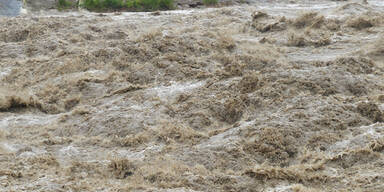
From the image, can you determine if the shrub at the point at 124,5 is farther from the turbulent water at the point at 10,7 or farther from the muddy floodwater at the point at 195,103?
the muddy floodwater at the point at 195,103

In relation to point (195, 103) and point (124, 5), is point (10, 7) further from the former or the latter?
point (195, 103)

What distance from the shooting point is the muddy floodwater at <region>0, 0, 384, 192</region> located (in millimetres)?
6309

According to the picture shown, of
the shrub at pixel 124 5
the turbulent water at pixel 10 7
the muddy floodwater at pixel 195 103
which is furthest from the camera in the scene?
the shrub at pixel 124 5

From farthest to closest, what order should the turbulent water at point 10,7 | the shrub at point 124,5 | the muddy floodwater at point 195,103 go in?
the shrub at point 124,5, the turbulent water at point 10,7, the muddy floodwater at point 195,103

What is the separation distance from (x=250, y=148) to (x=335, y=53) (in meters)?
4.56

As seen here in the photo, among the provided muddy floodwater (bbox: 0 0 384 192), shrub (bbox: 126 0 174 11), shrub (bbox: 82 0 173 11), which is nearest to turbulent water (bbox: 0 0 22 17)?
muddy floodwater (bbox: 0 0 384 192)

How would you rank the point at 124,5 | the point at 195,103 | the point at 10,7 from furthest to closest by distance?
the point at 124,5 < the point at 10,7 < the point at 195,103

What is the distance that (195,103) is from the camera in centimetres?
852

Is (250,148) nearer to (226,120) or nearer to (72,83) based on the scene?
(226,120)

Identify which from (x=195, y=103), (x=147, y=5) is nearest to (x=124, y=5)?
(x=147, y=5)

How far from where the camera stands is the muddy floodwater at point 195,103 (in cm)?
631

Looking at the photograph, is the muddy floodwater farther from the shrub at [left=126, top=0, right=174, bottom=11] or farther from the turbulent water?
the shrub at [left=126, top=0, right=174, bottom=11]

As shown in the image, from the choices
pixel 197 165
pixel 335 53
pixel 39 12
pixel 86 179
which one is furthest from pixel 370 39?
pixel 39 12

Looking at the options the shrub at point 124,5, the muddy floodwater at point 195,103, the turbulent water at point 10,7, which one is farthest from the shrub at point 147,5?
the turbulent water at point 10,7
